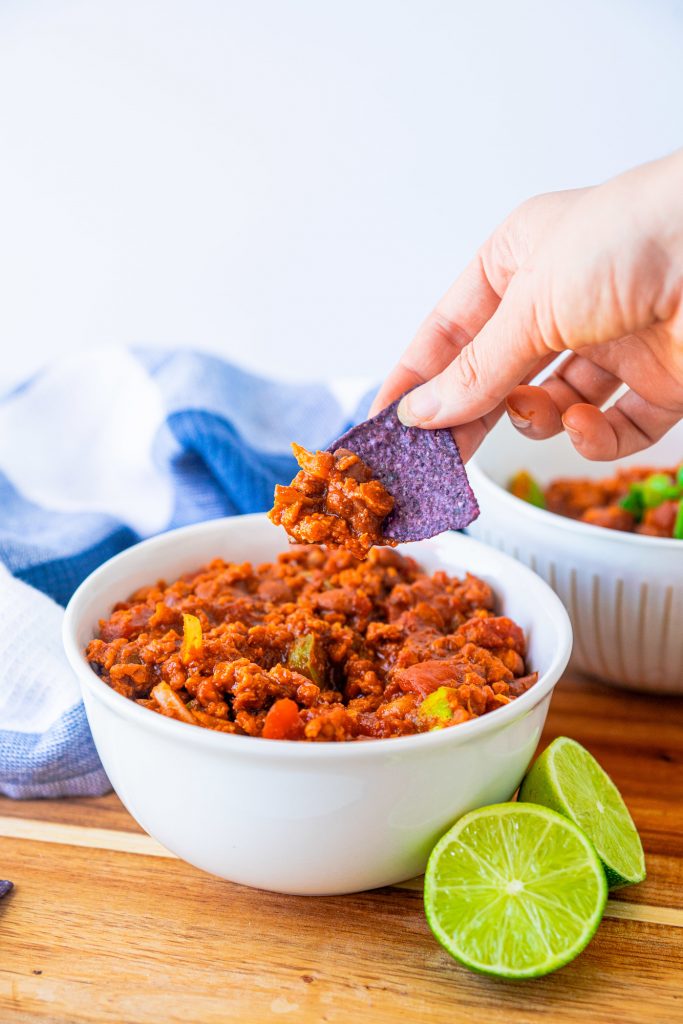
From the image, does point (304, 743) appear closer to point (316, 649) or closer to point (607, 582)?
point (316, 649)

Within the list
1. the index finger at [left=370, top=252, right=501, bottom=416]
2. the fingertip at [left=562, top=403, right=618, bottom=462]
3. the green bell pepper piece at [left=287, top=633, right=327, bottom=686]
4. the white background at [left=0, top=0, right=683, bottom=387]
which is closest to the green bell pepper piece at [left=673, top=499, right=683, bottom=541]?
the fingertip at [left=562, top=403, right=618, bottom=462]

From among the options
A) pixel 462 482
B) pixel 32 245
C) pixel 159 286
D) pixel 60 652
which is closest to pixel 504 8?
pixel 159 286

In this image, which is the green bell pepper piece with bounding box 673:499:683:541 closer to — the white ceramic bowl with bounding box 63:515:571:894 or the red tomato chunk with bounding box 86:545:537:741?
the red tomato chunk with bounding box 86:545:537:741

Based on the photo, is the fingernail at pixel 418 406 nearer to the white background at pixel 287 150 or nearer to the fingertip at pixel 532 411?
the fingertip at pixel 532 411

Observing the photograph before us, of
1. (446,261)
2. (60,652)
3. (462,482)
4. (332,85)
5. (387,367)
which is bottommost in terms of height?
(387,367)

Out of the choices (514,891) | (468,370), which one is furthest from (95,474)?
(514,891)

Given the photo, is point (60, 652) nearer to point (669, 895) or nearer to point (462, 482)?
point (462, 482)

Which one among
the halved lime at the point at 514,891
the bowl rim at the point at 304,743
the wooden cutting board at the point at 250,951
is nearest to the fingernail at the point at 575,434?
the bowl rim at the point at 304,743
